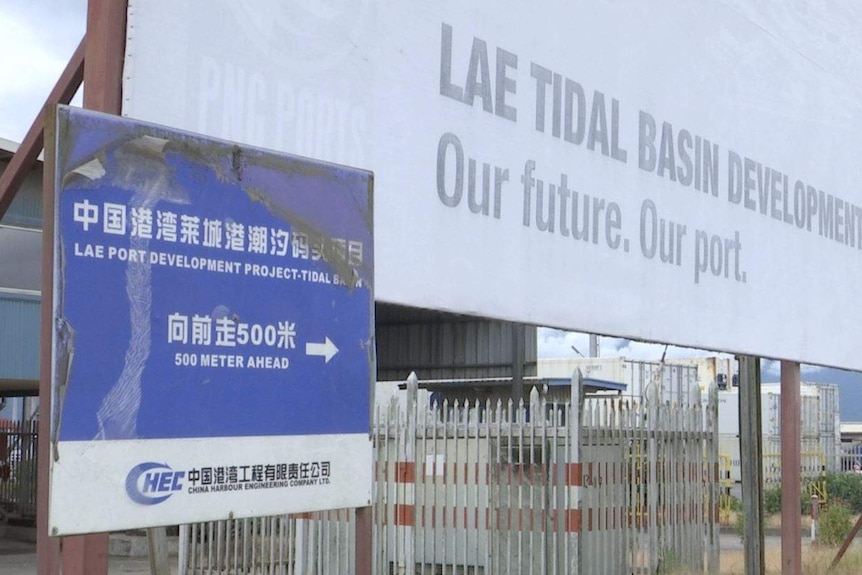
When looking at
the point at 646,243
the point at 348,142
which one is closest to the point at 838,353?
the point at 646,243

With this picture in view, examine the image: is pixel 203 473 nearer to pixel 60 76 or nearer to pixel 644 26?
pixel 60 76

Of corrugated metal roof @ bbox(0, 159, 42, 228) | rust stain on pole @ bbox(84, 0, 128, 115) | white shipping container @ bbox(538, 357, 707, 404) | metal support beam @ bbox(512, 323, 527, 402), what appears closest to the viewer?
rust stain on pole @ bbox(84, 0, 128, 115)

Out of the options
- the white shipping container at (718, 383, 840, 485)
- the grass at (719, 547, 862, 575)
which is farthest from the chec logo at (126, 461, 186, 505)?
the white shipping container at (718, 383, 840, 485)

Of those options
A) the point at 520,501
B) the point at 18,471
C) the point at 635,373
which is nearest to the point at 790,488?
the point at 520,501

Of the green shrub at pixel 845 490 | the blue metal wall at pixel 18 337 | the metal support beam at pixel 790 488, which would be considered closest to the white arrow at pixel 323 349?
the metal support beam at pixel 790 488

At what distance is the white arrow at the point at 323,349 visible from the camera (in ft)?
11.6

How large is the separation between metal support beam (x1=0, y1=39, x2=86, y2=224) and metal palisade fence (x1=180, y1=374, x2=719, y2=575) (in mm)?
6892

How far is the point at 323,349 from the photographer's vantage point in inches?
141

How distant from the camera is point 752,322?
8281 mm

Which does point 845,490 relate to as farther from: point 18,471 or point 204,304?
point 204,304

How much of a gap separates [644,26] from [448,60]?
2156 mm

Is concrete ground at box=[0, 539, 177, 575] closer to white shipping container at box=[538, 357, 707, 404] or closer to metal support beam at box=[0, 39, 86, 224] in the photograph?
metal support beam at box=[0, 39, 86, 224]

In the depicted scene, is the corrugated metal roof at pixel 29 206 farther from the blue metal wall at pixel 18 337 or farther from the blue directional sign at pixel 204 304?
the blue directional sign at pixel 204 304

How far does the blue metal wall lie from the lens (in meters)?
18.2
